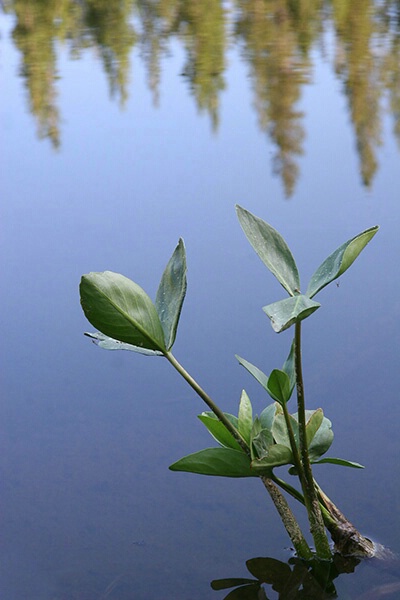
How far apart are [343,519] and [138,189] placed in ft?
4.64

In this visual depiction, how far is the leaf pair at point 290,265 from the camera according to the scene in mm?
734

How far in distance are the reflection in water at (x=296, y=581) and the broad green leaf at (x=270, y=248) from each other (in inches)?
12.2

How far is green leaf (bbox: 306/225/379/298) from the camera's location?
78cm

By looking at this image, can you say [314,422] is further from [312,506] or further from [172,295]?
[172,295]

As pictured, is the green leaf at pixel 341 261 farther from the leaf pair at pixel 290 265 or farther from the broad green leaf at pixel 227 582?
the broad green leaf at pixel 227 582

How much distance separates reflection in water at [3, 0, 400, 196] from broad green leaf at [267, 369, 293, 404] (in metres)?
1.27

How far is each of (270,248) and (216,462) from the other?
237 millimetres

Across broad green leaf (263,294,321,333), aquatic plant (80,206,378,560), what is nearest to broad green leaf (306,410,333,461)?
aquatic plant (80,206,378,560)

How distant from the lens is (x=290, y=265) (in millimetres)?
853

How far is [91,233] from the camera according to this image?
198 cm

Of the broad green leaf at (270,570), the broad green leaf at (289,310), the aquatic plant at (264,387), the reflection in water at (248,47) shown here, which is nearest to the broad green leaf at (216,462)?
the aquatic plant at (264,387)

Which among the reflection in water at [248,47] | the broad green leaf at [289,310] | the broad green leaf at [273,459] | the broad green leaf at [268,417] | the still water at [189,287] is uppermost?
the broad green leaf at [289,310]

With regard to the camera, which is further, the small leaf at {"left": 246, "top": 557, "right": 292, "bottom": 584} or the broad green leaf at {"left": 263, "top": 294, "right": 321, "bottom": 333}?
the small leaf at {"left": 246, "top": 557, "right": 292, "bottom": 584}

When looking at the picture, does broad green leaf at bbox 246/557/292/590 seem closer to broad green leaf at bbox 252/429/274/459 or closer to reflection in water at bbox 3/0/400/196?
broad green leaf at bbox 252/429/274/459
